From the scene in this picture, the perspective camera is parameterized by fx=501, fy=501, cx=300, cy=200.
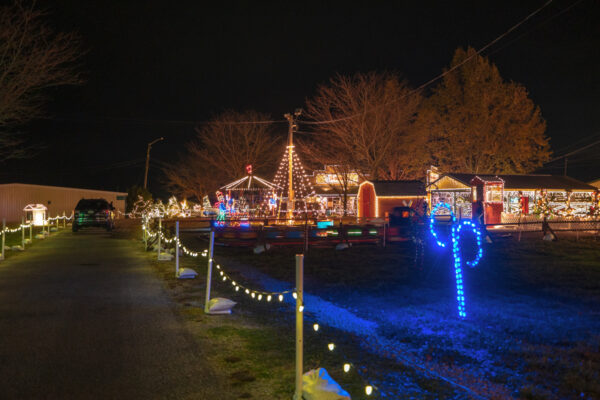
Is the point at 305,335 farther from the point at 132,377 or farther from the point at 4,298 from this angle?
the point at 4,298

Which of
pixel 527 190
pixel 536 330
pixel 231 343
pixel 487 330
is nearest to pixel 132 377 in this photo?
pixel 231 343

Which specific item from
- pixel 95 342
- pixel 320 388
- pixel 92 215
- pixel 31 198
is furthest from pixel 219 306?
pixel 31 198

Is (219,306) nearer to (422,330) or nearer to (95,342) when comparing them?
(95,342)

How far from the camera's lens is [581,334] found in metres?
7.06

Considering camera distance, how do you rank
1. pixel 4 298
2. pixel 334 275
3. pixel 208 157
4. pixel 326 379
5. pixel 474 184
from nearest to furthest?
1. pixel 326 379
2. pixel 4 298
3. pixel 334 275
4. pixel 474 184
5. pixel 208 157

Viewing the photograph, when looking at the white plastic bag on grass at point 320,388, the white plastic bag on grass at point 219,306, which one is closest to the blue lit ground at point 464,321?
the white plastic bag on grass at point 320,388

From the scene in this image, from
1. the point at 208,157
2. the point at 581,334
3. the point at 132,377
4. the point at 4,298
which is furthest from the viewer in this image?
the point at 208,157

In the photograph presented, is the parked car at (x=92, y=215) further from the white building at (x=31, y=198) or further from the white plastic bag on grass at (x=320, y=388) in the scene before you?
the white plastic bag on grass at (x=320, y=388)

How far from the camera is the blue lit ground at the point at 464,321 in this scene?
5.20 meters

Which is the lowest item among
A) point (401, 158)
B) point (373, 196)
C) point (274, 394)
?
point (274, 394)

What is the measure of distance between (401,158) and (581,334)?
3850cm

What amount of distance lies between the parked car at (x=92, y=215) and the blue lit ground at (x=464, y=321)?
1747cm

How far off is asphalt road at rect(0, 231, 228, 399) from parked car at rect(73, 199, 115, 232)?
1841 centimetres

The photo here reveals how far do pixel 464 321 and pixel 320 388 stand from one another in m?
4.22
